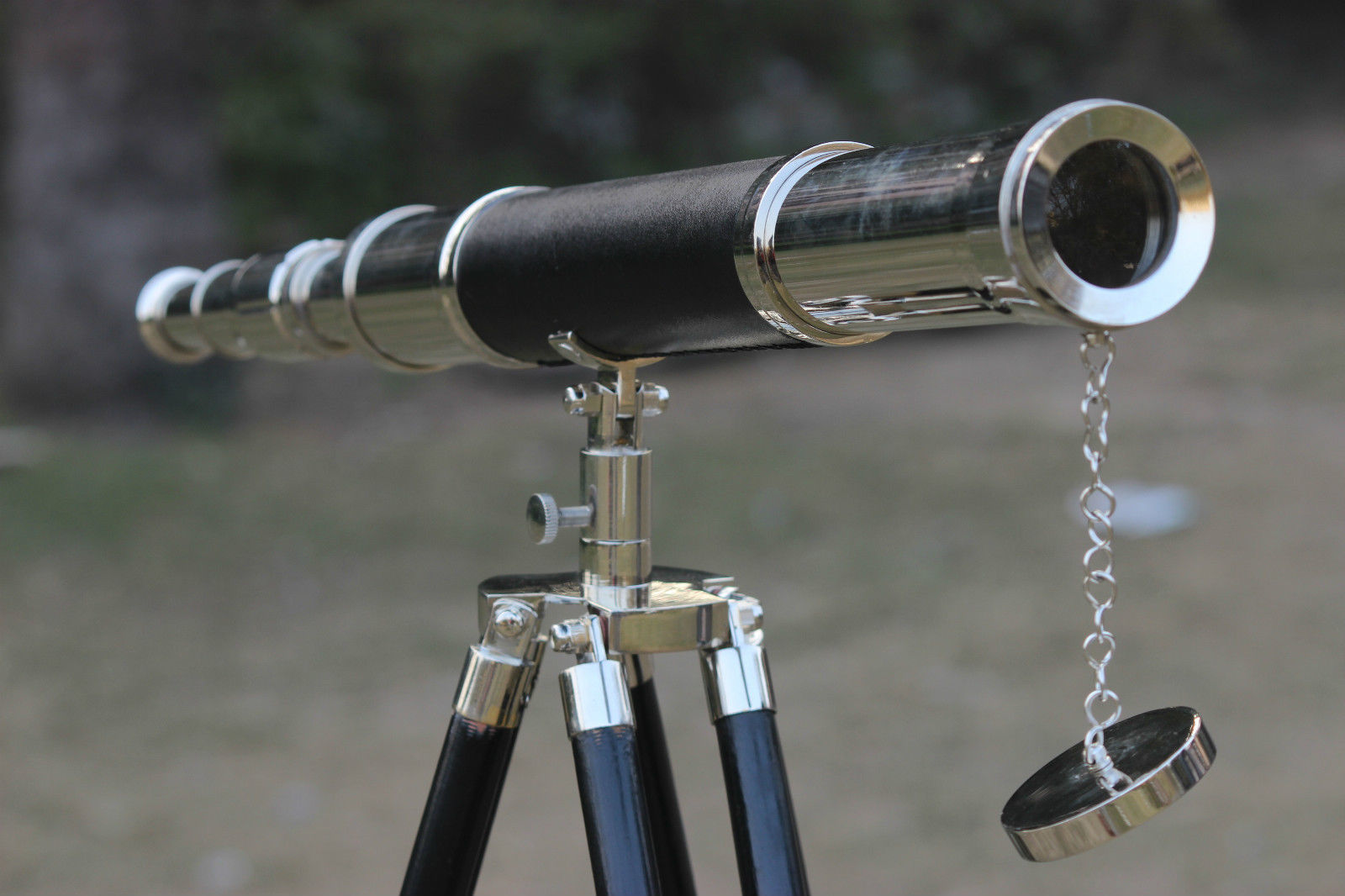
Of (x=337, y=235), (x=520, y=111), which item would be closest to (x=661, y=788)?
(x=337, y=235)

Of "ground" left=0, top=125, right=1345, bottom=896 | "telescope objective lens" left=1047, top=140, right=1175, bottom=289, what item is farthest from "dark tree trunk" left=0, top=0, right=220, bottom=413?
"telescope objective lens" left=1047, top=140, right=1175, bottom=289

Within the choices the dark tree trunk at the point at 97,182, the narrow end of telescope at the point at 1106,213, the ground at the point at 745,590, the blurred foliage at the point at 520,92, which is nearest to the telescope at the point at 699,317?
the narrow end of telescope at the point at 1106,213

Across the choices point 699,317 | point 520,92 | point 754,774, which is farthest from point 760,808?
point 520,92

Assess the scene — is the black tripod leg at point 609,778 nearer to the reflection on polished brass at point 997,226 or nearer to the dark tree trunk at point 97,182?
the reflection on polished brass at point 997,226

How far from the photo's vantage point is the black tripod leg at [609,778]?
79 centimetres

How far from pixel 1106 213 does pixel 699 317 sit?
0.27 m

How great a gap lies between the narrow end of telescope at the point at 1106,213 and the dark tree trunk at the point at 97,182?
4846mm

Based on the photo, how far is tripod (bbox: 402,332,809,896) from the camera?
80 centimetres

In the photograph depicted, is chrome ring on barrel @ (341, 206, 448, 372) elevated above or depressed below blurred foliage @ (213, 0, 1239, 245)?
below

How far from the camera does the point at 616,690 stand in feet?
2.66

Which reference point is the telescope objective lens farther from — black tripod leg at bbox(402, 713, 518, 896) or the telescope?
black tripod leg at bbox(402, 713, 518, 896)

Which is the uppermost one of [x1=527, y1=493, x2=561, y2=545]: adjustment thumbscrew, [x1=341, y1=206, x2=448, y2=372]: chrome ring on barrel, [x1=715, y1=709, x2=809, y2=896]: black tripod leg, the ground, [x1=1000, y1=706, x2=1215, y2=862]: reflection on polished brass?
the ground

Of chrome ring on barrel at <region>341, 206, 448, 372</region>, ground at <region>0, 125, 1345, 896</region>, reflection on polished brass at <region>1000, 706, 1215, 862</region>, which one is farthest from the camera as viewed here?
ground at <region>0, 125, 1345, 896</region>

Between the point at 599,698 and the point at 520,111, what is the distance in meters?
6.50
